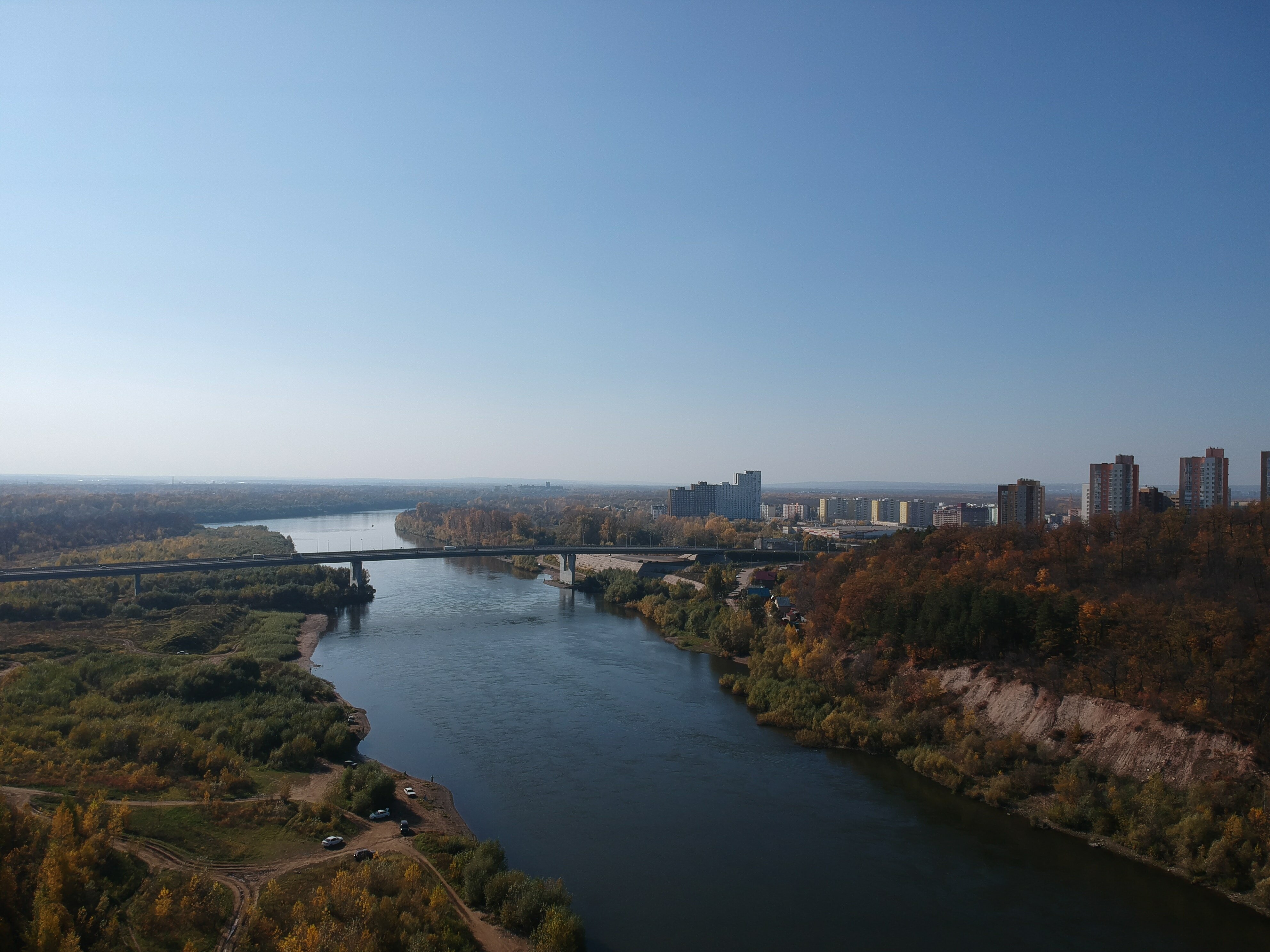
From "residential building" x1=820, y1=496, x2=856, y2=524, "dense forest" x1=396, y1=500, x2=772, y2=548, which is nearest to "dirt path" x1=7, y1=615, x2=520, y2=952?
"dense forest" x1=396, y1=500, x2=772, y2=548

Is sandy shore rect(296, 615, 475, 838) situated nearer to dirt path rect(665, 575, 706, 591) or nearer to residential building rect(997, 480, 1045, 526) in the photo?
dirt path rect(665, 575, 706, 591)

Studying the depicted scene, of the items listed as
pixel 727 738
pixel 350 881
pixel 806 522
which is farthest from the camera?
pixel 806 522

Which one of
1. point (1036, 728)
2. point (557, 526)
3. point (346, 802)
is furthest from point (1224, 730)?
point (557, 526)

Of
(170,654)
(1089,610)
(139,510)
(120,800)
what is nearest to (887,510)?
(1089,610)

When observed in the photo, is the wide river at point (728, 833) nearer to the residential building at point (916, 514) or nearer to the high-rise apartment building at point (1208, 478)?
the high-rise apartment building at point (1208, 478)

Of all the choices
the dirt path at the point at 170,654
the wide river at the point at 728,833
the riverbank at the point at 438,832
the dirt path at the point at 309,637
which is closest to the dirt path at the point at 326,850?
the riverbank at the point at 438,832

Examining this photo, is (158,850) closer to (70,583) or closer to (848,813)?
(848,813)
